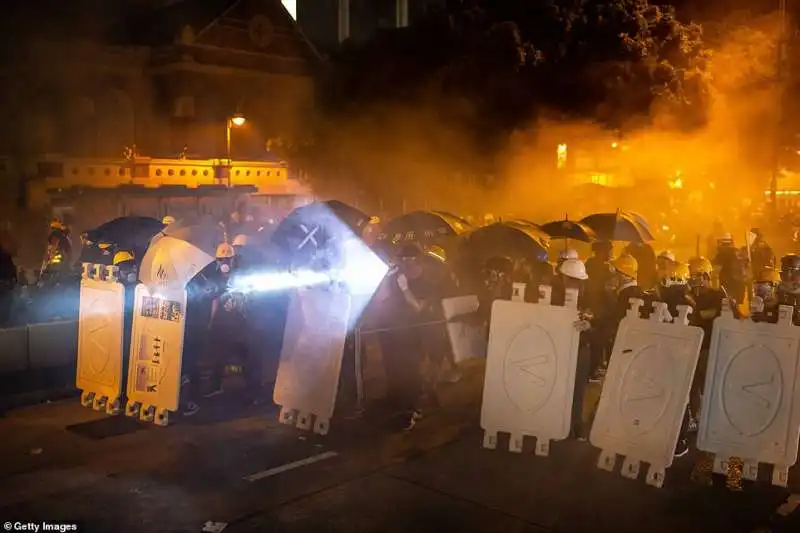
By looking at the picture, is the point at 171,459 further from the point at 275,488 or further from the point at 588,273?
the point at 588,273

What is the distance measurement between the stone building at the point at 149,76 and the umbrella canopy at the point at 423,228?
1212cm

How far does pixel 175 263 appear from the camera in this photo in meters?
8.33

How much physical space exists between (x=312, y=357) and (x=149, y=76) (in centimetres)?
2420

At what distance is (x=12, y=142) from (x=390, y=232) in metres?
14.0

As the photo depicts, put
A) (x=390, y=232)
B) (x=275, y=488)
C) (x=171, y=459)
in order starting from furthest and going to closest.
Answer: (x=390, y=232), (x=171, y=459), (x=275, y=488)

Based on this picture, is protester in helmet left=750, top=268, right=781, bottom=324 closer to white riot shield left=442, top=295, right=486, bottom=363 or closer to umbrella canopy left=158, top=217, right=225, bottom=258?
white riot shield left=442, top=295, right=486, bottom=363

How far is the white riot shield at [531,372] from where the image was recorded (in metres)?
6.85

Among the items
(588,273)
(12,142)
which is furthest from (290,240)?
(12,142)

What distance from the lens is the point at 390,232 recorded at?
54.6 feet

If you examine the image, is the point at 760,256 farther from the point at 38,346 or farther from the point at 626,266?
the point at 38,346

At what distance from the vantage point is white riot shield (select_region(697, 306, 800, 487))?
6.12 m

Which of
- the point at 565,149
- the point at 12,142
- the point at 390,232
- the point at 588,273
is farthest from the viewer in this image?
the point at 565,149

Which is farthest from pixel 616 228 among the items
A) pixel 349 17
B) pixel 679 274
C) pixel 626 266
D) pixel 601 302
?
pixel 349 17

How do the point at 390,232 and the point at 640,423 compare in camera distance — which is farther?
the point at 390,232
